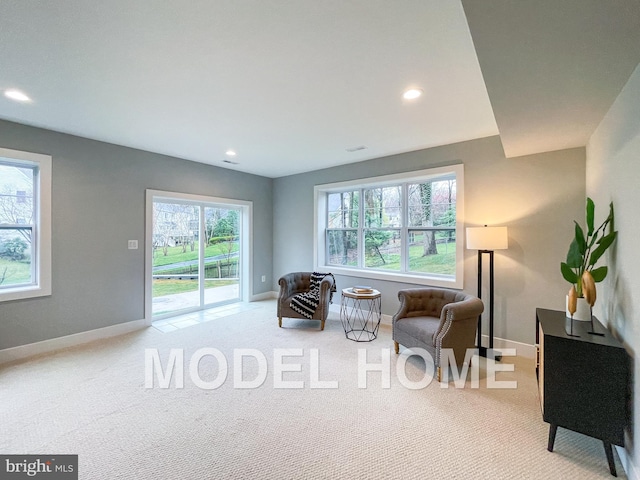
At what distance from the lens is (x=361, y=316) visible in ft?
15.1

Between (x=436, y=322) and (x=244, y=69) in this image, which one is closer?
(x=244, y=69)

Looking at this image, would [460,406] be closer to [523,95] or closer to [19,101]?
[523,95]

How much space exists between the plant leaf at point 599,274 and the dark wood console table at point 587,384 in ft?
1.09

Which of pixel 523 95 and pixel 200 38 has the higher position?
pixel 200 38

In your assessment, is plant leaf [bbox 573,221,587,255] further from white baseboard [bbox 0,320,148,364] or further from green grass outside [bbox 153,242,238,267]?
white baseboard [bbox 0,320,148,364]

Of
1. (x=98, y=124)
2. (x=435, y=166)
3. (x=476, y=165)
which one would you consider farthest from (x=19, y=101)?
(x=476, y=165)

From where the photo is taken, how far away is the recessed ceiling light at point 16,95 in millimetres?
2424

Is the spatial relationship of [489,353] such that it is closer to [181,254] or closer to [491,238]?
[491,238]

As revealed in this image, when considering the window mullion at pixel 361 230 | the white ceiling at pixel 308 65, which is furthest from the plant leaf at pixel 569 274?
the window mullion at pixel 361 230

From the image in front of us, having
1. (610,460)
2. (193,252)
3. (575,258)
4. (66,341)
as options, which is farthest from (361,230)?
(66,341)

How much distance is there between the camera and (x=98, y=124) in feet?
10.3

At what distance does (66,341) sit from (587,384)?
5.01 m

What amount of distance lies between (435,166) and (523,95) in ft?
6.58

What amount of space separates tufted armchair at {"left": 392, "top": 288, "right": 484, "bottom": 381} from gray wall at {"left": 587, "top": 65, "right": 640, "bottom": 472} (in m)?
0.95
